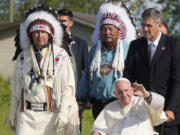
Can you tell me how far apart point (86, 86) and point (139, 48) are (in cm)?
131

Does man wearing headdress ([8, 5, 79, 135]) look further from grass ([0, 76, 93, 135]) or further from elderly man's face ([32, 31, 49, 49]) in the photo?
grass ([0, 76, 93, 135])

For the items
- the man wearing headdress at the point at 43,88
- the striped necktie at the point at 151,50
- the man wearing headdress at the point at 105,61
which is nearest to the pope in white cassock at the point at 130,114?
the striped necktie at the point at 151,50

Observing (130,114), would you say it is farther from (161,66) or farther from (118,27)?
(118,27)

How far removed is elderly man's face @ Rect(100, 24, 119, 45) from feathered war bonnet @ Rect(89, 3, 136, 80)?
0.06 meters

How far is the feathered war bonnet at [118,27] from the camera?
755cm

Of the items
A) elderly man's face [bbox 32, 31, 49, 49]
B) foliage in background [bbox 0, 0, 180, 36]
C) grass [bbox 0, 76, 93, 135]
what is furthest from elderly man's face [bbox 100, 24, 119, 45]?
foliage in background [bbox 0, 0, 180, 36]

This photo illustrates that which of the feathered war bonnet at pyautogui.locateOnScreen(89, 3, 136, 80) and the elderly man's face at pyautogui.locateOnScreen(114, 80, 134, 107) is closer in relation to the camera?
the elderly man's face at pyautogui.locateOnScreen(114, 80, 134, 107)

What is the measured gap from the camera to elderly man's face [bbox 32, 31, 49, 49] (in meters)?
7.08

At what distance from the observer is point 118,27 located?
7637 mm

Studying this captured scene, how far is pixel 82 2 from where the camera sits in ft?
160

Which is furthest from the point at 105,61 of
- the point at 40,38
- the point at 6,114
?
the point at 6,114

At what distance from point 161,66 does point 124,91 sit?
1.65ft

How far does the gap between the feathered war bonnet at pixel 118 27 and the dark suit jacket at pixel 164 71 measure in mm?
993

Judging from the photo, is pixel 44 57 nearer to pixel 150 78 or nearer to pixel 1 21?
pixel 150 78
